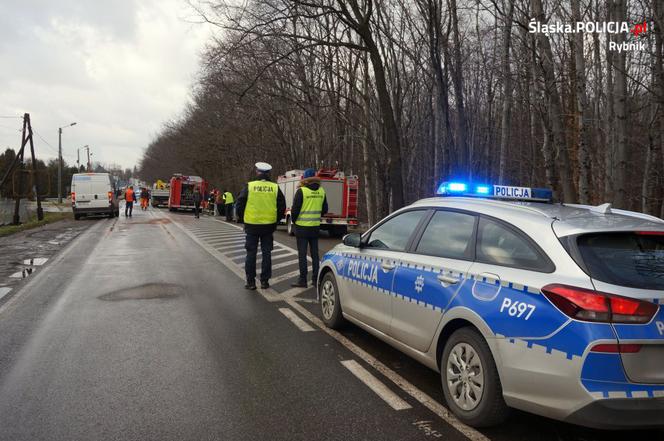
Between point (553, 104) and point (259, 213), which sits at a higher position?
point (553, 104)

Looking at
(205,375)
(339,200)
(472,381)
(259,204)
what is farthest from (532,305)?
(339,200)

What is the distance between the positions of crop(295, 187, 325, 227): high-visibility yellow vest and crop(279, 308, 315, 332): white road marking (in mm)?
1764

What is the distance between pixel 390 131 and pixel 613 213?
10.3 meters

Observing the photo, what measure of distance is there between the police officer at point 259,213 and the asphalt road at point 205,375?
0.60 m

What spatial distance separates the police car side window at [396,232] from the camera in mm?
4648

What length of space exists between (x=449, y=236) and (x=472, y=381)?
1.15m

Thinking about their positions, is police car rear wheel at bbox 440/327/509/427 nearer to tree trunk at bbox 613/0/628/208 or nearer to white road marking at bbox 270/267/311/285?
white road marking at bbox 270/267/311/285

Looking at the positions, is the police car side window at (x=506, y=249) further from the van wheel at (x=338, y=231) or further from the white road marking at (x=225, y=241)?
the van wheel at (x=338, y=231)

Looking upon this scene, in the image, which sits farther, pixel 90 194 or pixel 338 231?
pixel 90 194

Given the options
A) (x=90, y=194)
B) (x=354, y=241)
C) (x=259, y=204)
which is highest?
(x=90, y=194)

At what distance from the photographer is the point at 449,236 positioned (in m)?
4.08

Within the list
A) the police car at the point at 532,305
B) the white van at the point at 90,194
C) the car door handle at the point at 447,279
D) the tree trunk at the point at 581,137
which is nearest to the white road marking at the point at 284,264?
the police car at the point at 532,305

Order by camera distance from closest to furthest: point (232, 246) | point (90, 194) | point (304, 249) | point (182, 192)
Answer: point (304, 249) → point (232, 246) → point (90, 194) → point (182, 192)

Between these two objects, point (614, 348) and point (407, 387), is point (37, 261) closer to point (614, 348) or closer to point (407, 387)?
point (407, 387)
